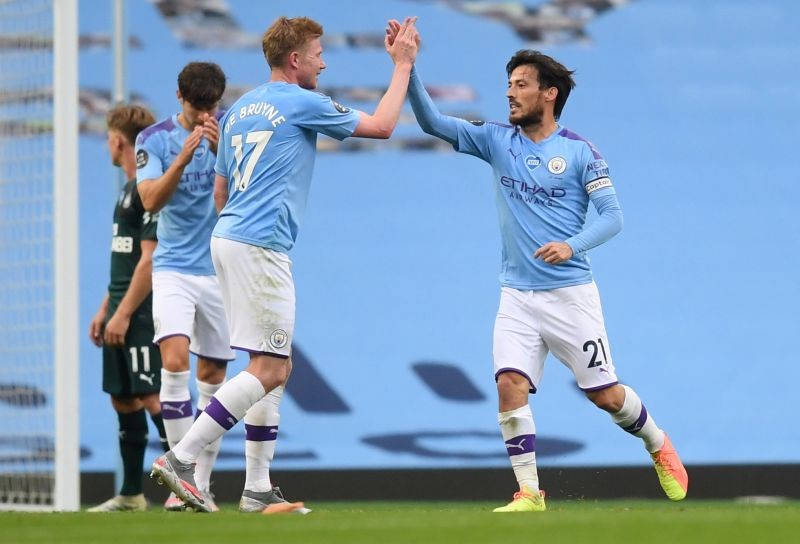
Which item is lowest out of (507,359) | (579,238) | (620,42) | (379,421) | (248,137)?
(379,421)

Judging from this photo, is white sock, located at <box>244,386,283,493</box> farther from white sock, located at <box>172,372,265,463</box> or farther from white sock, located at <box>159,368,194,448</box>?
white sock, located at <box>159,368,194,448</box>

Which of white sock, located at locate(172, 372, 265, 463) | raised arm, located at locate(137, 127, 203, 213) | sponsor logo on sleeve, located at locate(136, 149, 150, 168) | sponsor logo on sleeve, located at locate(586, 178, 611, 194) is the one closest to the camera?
white sock, located at locate(172, 372, 265, 463)

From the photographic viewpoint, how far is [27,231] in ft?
26.3

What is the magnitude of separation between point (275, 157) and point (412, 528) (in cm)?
164

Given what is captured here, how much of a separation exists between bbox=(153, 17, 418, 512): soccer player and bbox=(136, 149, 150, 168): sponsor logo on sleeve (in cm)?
100

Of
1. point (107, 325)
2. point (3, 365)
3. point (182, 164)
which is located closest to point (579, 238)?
point (182, 164)

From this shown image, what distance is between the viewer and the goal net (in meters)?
7.71

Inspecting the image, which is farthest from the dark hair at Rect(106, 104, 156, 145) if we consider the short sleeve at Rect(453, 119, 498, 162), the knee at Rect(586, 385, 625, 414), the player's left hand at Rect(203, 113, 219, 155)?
the knee at Rect(586, 385, 625, 414)

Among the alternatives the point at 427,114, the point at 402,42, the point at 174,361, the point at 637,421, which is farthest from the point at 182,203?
the point at 637,421

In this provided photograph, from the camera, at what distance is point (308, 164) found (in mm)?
5754

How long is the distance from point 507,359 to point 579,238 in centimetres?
56

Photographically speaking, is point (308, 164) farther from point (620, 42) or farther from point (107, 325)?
point (620, 42)

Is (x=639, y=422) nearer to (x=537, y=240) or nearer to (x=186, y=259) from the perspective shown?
(x=537, y=240)

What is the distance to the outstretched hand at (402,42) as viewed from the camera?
589cm
